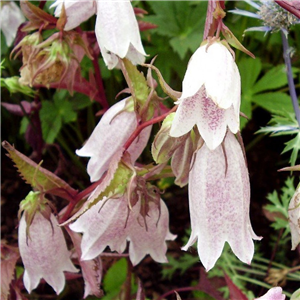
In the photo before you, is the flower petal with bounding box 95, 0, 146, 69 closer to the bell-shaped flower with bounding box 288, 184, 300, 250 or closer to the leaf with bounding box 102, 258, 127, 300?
the bell-shaped flower with bounding box 288, 184, 300, 250

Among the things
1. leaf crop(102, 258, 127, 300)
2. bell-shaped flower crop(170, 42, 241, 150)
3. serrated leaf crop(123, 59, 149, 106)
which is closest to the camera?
bell-shaped flower crop(170, 42, 241, 150)

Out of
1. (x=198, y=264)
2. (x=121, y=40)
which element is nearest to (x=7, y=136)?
(x=198, y=264)

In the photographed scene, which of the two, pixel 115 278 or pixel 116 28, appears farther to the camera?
pixel 115 278

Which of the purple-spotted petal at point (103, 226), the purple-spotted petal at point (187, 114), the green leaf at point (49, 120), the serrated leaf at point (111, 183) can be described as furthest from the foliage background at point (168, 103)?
the purple-spotted petal at point (187, 114)

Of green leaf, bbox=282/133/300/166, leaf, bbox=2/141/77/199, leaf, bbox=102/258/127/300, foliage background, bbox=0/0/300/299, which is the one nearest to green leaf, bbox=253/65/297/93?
foliage background, bbox=0/0/300/299

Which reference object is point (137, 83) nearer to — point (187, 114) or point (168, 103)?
point (187, 114)

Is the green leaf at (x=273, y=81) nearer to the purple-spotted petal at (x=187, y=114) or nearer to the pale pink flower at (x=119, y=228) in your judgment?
the pale pink flower at (x=119, y=228)

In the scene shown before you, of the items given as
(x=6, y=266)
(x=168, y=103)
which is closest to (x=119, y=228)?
(x=6, y=266)
